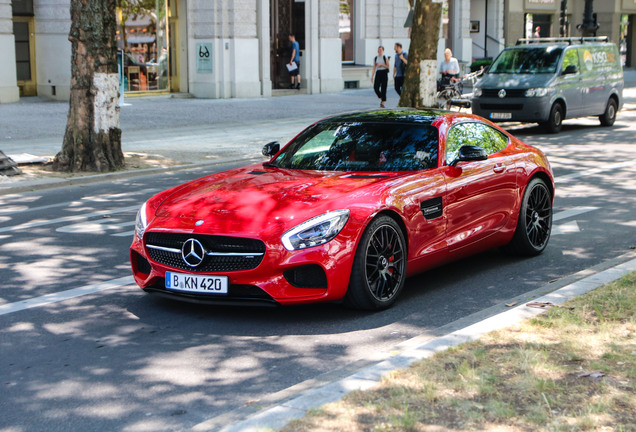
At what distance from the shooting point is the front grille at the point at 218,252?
20.2ft

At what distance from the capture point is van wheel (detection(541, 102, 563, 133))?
20.8 meters

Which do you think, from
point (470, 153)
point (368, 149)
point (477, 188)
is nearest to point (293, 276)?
point (368, 149)

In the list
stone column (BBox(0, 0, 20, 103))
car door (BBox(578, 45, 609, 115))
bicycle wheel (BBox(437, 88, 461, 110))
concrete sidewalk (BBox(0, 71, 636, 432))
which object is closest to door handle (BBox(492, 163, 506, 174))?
concrete sidewalk (BBox(0, 71, 636, 432))

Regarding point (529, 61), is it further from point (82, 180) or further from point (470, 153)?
point (470, 153)

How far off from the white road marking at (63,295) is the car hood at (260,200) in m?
0.99

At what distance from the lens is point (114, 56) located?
1481cm

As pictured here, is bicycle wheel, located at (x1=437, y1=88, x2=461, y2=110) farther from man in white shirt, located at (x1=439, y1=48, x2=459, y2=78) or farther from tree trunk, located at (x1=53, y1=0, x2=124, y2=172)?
tree trunk, located at (x1=53, y1=0, x2=124, y2=172)

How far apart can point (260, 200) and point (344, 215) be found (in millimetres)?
661

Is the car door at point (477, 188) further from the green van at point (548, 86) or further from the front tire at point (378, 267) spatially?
the green van at point (548, 86)

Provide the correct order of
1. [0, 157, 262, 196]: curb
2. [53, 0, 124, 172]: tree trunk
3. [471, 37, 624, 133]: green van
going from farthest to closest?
[471, 37, 624, 133]: green van
[53, 0, 124, 172]: tree trunk
[0, 157, 262, 196]: curb

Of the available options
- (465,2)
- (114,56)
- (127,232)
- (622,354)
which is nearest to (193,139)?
(114,56)

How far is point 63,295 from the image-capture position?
7121 millimetres

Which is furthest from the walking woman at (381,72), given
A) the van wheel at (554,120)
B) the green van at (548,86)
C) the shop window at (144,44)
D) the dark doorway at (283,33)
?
the shop window at (144,44)

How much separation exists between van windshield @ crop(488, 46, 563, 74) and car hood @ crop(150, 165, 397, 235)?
50.0 feet
